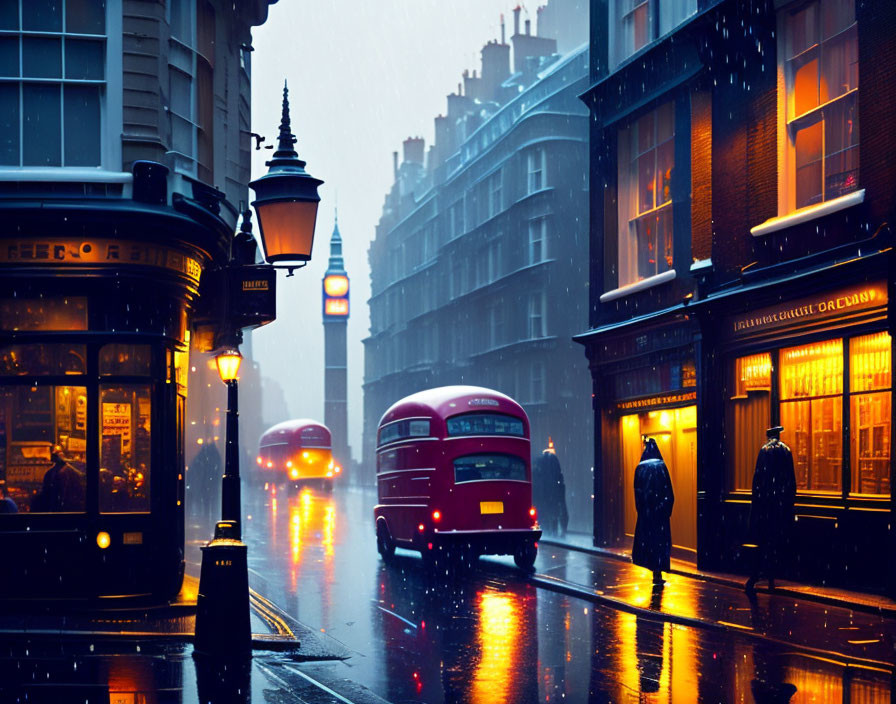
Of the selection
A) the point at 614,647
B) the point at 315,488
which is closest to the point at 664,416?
the point at 614,647

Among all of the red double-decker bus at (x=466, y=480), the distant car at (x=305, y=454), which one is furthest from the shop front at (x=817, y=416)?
the distant car at (x=305, y=454)

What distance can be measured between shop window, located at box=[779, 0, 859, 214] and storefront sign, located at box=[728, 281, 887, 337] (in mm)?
1535

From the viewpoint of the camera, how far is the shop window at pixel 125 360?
47.8ft

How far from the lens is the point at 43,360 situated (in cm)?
1438

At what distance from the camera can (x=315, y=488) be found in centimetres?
5231

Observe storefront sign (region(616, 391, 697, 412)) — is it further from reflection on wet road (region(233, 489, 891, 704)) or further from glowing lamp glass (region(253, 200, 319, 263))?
glowing lamp glass (region(253, 200, 319, 263))

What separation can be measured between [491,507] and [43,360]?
8.22 m

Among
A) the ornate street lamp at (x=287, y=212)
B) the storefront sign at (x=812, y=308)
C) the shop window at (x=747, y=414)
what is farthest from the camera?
the shop window at (x=747, y=414)

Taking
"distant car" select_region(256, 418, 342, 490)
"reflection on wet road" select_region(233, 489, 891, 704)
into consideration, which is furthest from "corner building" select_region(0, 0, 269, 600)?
"distant car" select_region(256, 418, 342, 490)

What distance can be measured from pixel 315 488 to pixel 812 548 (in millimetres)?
37680

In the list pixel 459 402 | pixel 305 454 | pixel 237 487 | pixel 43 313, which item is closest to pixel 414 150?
pixel 305 454

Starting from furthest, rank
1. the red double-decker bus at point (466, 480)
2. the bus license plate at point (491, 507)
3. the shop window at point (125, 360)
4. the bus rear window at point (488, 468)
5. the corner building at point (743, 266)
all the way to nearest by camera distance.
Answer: the bus rear window at point (488, 468) < the bus license plate at point (491, 507) < the red double-decker bus at point (466, 480) < the corner building at point (743, 266) < the shop window at point (125, 360)

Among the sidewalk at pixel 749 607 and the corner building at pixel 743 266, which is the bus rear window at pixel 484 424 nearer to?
the sidewalk at pixel 749 607

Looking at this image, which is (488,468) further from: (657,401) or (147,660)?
(147,660)
